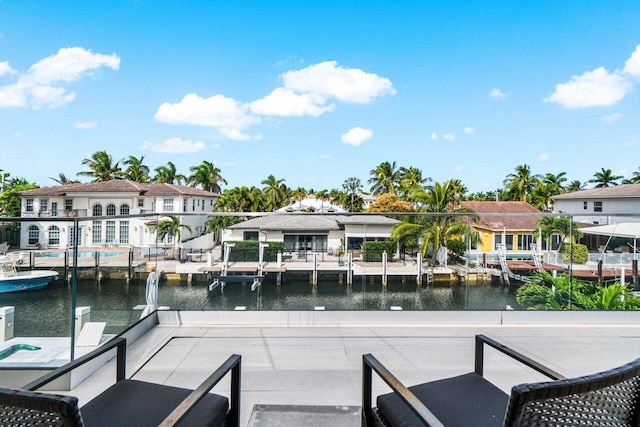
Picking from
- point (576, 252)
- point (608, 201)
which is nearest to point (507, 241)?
point (576, 252)

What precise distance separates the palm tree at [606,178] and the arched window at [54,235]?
52.7 meters

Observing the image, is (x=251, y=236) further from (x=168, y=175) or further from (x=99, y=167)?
(x=168, y=175)

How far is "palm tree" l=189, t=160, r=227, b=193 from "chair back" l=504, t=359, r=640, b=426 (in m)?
45.2

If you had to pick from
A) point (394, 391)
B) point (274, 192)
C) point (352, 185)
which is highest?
point (352, 185)

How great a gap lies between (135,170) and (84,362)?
4650cm

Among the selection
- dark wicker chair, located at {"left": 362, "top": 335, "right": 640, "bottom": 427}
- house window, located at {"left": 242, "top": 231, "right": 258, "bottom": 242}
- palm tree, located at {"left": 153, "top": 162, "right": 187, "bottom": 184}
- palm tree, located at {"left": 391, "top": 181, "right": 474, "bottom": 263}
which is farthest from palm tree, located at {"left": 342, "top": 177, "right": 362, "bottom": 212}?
dark wicker chair, located at {"left": 362, "top": 335, "right": 640, "bottom": 427}

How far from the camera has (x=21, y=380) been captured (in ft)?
7.91

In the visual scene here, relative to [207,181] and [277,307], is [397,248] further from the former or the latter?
[207,181]

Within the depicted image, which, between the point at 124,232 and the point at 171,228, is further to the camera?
the point at 171,228

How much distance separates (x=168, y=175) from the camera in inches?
1734

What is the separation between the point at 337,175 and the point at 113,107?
130ft

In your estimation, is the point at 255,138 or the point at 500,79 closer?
the point at 500,79

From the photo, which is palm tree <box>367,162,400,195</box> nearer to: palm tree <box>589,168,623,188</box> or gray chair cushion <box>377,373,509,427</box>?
palm tree <box>589,168,623,188</box>

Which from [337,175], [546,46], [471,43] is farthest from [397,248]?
[337,175]
